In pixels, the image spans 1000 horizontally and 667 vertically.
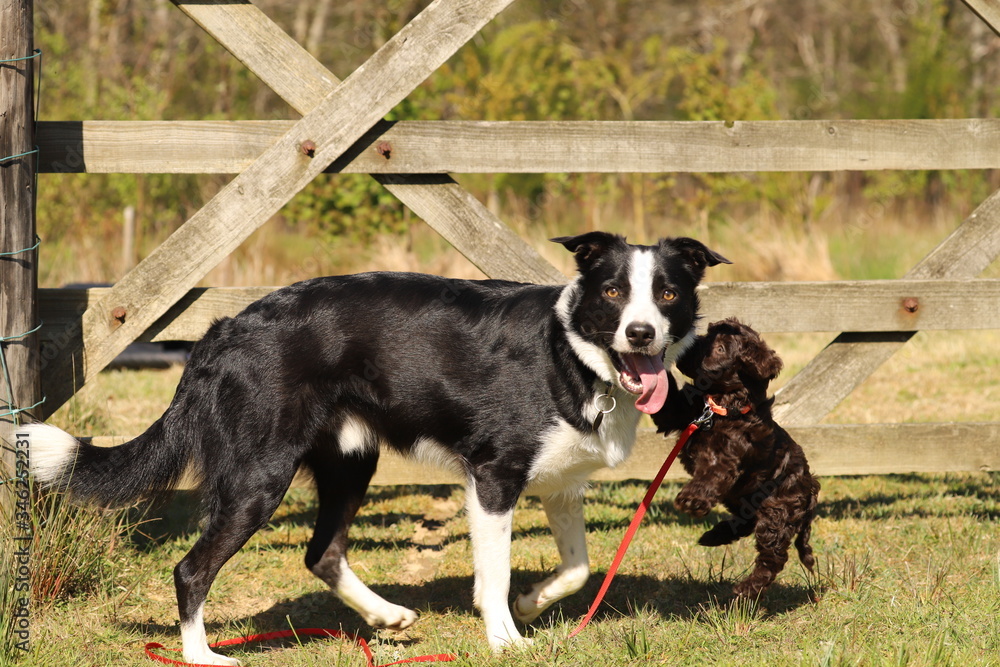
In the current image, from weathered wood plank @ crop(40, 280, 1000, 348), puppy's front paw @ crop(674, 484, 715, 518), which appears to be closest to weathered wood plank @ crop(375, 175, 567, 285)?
weathered wood plank @ crop(40, 280, 1000, 348)

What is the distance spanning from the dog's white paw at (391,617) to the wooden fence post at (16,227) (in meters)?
1.46

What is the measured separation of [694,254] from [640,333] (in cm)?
55

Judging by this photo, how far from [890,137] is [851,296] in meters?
0.71

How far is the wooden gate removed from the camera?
383 centimetres

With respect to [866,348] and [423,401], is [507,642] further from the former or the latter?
[866,348]

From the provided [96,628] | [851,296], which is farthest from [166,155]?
[851,296]

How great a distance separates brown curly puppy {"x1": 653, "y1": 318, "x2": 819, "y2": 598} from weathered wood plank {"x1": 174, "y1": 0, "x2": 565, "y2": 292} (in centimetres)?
99

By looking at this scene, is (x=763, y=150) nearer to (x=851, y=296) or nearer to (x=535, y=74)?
(x=851, y=296)

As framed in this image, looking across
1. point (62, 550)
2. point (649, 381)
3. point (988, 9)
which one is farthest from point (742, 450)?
point (62, 550)

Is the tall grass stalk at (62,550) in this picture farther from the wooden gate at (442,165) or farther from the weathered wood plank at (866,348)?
the weathered wood plank at (866,348)

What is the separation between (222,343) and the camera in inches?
132

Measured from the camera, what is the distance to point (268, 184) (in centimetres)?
384

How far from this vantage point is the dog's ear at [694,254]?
3.25m

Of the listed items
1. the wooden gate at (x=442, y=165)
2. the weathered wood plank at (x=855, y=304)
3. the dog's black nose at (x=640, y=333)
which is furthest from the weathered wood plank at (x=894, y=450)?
the dog's black nose at (x=640, y=333)
